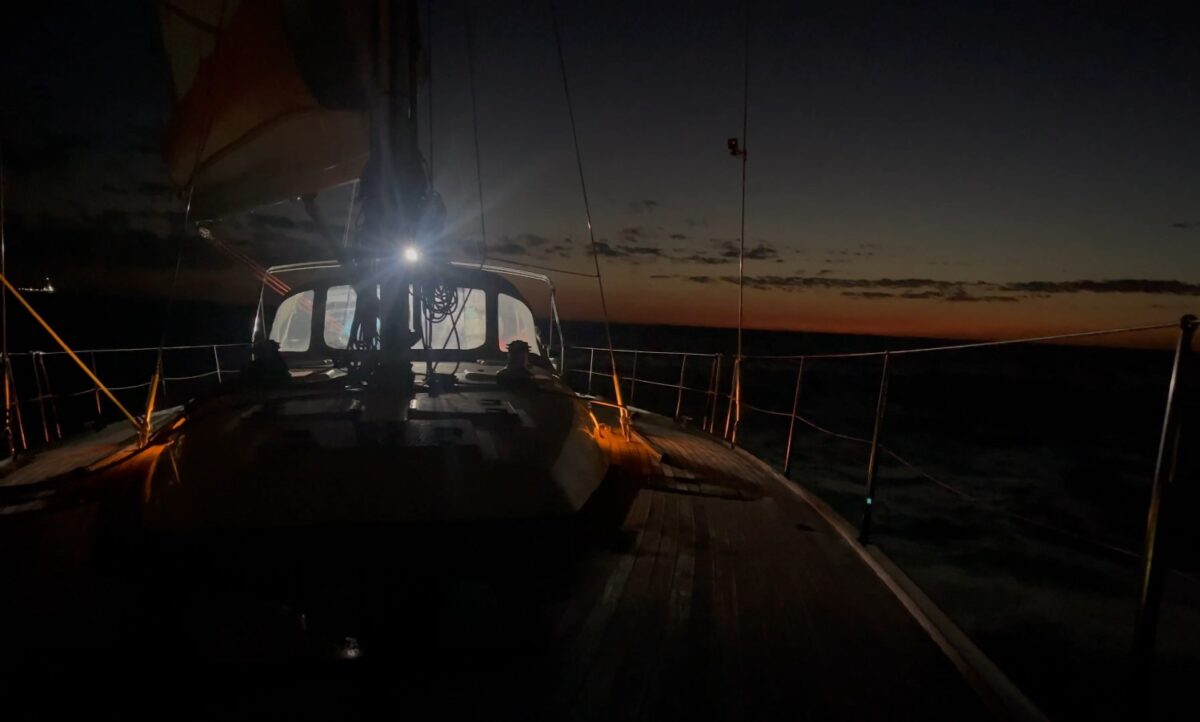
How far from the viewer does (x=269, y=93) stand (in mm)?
4781

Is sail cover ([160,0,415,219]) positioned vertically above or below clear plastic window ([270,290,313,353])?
above

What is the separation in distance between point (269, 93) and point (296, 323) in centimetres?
170

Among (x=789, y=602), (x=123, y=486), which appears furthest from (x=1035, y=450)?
(x=123, y=486)

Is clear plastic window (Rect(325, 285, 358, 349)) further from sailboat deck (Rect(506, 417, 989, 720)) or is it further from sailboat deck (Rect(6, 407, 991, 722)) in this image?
sailboat deck (Rect(506, 417, 989, 720))

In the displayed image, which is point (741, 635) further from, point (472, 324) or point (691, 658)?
point (472, 324)

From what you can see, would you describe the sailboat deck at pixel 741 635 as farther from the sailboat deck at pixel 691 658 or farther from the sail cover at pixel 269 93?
the sail cover at pixel 269 93

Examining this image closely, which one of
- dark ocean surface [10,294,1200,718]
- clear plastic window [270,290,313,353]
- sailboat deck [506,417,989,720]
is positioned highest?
clear plastic window [270,290,313,353]

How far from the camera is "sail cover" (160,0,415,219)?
4.24 metres

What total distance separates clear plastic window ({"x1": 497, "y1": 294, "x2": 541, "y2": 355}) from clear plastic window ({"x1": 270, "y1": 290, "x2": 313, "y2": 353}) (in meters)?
1.50

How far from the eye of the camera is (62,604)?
266 centimetres

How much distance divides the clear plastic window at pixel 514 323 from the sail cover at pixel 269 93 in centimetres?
160

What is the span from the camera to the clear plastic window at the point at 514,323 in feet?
17.7

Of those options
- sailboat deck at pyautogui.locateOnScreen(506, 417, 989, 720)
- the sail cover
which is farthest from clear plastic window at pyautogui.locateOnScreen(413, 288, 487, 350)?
sailboat deck at pyautogui.locateOnScreen(506, 417, 989, 720)

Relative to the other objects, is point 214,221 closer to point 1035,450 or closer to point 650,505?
point 650,505
